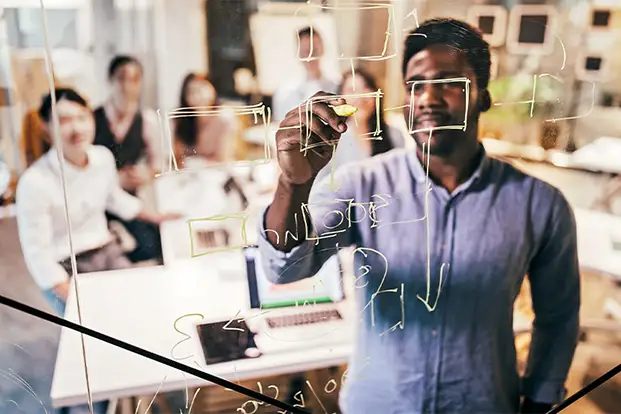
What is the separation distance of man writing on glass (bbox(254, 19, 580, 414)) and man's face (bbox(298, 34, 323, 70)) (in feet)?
0.14

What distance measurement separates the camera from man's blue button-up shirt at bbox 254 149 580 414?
0.88 meters

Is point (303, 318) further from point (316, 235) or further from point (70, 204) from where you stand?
point (70, 204)

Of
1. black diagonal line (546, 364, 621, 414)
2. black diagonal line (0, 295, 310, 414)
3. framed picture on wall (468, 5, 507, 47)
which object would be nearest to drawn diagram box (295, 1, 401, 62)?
framed picture on wall (468, 5, 507, 47)

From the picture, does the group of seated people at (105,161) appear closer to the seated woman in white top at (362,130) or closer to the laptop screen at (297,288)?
the seated woman in white top at (362,130)

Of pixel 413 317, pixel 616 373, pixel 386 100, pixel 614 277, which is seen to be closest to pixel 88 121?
pixel 386 100

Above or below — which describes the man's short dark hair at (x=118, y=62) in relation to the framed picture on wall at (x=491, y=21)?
below

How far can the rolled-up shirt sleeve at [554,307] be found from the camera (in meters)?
0.96

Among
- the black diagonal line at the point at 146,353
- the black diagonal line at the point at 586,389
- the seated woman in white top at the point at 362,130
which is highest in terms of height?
the seated woman in white top at the point at 362,130

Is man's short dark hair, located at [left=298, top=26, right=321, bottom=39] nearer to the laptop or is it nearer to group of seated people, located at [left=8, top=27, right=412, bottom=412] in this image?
group of seated people, located at [left=8, top=27, right=412, bottom=412]

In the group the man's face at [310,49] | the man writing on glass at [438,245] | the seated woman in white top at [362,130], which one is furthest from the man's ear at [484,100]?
the man's face at [310,49]

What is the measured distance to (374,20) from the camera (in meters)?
0.78

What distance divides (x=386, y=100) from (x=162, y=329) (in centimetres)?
47

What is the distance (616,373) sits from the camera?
1094 mm

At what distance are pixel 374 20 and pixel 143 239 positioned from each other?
0.43 meters
